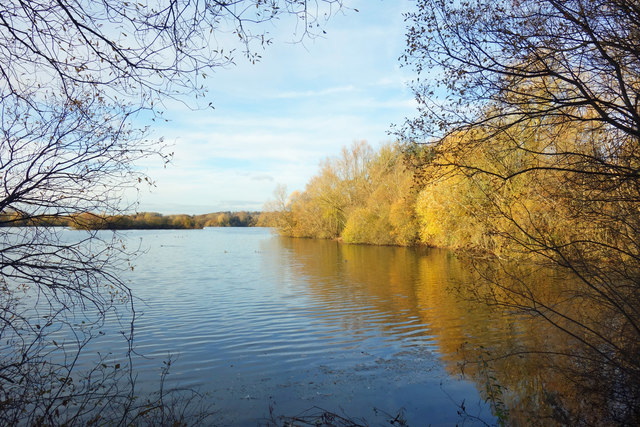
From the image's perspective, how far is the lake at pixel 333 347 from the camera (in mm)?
5910

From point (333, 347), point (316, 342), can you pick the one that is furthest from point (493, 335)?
point (316, 342)

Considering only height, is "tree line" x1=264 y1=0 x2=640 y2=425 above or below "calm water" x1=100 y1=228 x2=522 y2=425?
above

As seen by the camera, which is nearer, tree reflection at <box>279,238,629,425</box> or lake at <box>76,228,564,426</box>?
tree reflection at <box>279,238,629,425</box>

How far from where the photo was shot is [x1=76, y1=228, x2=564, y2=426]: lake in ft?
19.4

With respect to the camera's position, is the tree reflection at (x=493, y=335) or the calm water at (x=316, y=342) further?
the calm water at (x=316, y=342)

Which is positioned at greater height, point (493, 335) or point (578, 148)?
point (578, 148)

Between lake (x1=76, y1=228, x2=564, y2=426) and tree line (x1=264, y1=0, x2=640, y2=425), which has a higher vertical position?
tree line (x1=264, y1=0, x2=640, y2=425)

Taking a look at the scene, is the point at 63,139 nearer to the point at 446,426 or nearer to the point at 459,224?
the point at 446,426

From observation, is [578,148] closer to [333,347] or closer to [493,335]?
[493,335]

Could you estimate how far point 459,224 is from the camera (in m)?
25.4

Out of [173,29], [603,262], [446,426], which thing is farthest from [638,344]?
[173,29]

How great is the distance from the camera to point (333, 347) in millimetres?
8516

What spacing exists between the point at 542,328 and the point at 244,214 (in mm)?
121581

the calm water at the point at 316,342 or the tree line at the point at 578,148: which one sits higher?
the tree line at the point at 578,148
